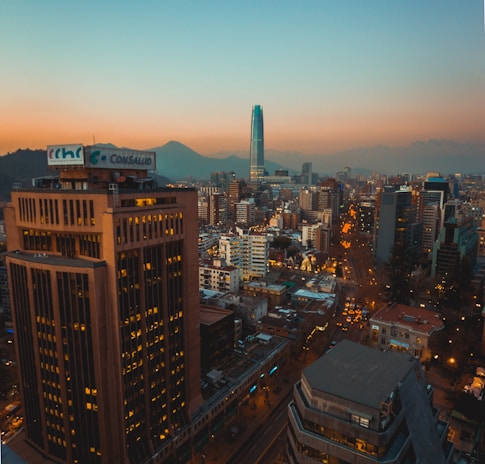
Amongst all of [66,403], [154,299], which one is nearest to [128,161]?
[154,299]

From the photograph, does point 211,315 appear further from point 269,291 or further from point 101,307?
point 269,291

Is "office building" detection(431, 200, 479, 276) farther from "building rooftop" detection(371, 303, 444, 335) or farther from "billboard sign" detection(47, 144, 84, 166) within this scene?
"billboard sign" detection(47, 144, 84, 166)

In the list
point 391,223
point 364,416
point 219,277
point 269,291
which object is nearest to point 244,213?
point 391,223

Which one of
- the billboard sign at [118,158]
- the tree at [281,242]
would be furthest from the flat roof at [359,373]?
the tree at [281,242]

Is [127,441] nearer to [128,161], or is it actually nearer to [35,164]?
[128,161]

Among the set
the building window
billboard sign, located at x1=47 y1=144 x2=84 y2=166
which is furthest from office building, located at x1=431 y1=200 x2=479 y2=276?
billboard sign, located at x1=47 y1=144 x2=84 y2=166

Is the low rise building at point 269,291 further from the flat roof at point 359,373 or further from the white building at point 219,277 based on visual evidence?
the flat roof at point 359,373

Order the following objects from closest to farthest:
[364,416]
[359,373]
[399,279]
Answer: [364,416] → [359,373] → [399,279]
